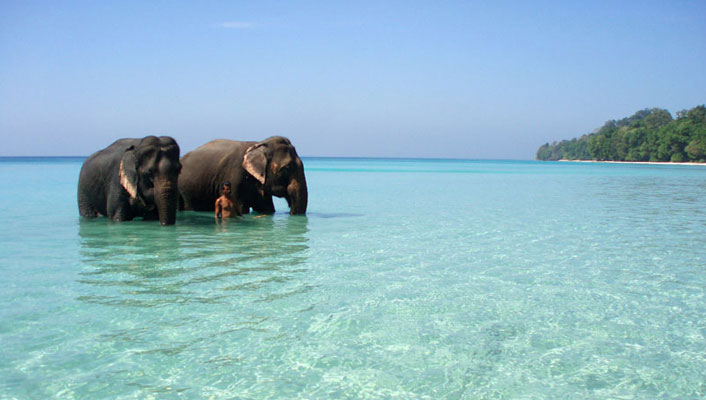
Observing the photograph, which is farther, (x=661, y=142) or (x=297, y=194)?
(x=661, y=142)

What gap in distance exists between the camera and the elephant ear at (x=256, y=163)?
14.4m

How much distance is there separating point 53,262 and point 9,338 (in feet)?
12.7

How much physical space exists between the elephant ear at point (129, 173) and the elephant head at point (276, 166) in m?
3.00

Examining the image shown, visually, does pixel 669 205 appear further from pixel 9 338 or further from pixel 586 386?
pixel 9 338

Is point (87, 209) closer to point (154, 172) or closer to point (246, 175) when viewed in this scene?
point (154, 172)

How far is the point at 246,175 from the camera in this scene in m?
14.9

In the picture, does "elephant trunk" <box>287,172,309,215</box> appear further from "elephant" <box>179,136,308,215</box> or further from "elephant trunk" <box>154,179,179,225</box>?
"elephant trunk" <box>154,179,179,225</box>

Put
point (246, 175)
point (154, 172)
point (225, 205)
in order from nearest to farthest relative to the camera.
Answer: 1. point (154, 172)
2. point (225, 205)
3. point (246, 175)

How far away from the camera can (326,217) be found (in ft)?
52.5

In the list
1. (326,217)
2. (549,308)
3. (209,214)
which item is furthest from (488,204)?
(549,308)

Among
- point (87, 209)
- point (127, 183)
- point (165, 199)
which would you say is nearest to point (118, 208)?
point (127, 183)

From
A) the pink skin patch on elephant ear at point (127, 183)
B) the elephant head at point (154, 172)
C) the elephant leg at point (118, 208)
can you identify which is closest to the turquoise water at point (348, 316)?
the elephant head at point (154, 172)

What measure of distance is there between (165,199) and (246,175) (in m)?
2.96

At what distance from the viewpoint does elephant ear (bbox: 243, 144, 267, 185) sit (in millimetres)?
14438
